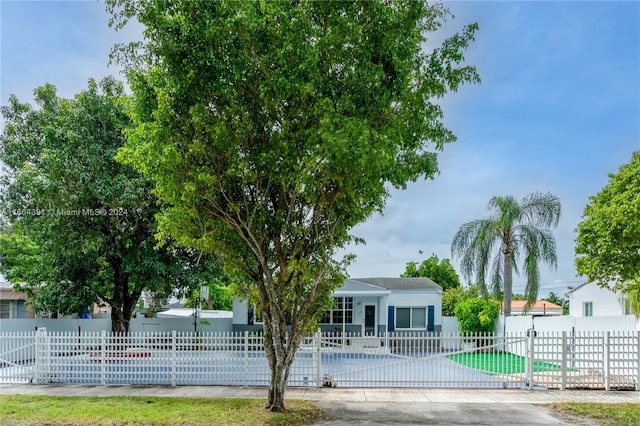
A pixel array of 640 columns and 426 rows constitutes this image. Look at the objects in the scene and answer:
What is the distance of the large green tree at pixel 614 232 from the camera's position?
1116cm

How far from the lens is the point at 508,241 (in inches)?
995

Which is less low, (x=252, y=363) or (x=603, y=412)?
(x=252, y=363)

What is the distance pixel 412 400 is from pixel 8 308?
20.3 metres

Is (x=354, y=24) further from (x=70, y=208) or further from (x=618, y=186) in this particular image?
(x=70, y=208)

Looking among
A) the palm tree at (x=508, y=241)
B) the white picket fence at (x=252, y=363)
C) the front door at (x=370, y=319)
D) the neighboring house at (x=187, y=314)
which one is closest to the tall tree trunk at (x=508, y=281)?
the palm tree at (x=508, y=241)

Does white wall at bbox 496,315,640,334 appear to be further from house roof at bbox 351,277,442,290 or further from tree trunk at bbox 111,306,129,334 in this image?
tree trunk at bbox 111,306,129,334

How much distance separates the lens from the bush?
2591 centimetres

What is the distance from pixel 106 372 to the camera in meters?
13.8

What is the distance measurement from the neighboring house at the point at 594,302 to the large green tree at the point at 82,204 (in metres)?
16.4

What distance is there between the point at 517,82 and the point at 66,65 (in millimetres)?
12309

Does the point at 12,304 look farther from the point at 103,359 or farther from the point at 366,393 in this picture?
the point at 366,393

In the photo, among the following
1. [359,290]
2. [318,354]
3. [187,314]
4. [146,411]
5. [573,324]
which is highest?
[359,290]

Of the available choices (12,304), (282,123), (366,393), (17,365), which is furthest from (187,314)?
(282,123)

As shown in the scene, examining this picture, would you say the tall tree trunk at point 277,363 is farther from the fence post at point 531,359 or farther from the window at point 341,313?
the window at point 341,313
